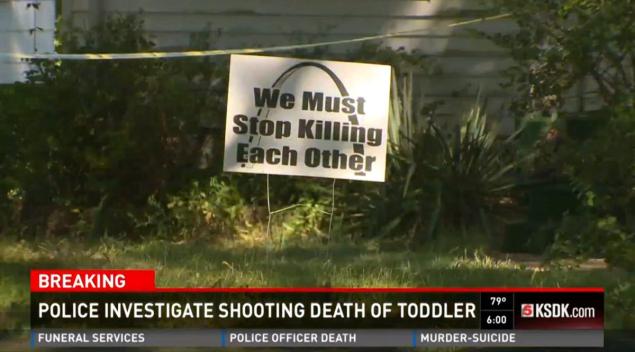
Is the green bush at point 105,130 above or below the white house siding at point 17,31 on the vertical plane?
below

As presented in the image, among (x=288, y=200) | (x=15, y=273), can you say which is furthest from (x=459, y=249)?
(x=15, y=273)

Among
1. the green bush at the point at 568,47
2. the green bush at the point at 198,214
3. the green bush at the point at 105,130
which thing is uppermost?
the green bush at the point at 568,47

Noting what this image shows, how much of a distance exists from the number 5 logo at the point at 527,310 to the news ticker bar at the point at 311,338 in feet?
0.32

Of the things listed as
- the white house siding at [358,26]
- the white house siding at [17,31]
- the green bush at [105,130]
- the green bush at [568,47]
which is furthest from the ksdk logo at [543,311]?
the white house siding at [17,31]

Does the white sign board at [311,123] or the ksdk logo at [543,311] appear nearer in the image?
the ksdk logo at [543,311]

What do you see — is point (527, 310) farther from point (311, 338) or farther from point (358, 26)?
point (358, 26)

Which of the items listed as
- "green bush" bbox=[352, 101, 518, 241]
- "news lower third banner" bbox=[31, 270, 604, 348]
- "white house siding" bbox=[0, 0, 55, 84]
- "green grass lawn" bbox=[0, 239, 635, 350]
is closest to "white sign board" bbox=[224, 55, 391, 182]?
"green grass lawn" bbox=[0, 239, 635, 350]

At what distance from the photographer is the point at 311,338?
6496mm

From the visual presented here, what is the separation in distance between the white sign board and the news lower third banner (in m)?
1.25

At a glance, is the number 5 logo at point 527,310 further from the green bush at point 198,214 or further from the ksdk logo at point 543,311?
the green bush at point 198,214

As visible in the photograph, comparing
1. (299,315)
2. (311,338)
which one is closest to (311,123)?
(299,315)

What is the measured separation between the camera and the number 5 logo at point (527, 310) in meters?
6.60

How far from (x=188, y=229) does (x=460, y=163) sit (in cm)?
249

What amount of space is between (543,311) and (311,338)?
1.31 metres
